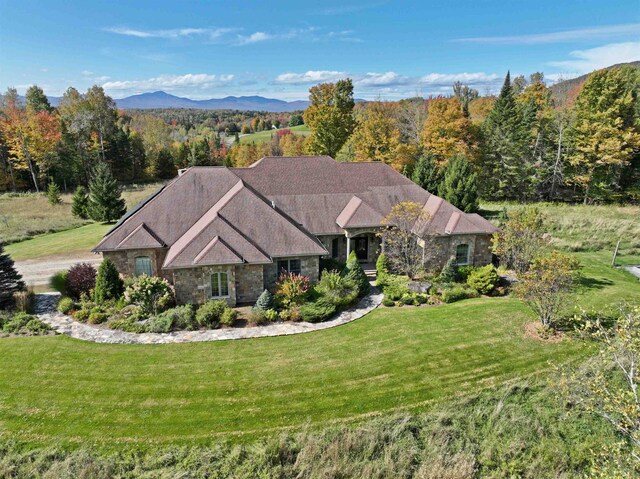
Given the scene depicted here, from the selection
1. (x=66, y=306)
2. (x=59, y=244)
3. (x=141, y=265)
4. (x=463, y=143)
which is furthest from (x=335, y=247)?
(x=463, y=143)

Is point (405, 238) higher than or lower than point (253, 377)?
higher

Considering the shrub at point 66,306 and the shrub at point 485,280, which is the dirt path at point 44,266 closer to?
the shrub at point 66,306

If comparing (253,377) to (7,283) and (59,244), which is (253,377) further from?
(59,244)

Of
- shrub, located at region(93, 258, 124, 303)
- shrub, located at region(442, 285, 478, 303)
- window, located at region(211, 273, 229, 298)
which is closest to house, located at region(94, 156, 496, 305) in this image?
window, located at region(211, 273, 229, 298)

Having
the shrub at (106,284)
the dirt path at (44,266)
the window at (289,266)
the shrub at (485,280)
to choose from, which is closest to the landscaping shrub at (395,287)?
the shrub at (485,280)

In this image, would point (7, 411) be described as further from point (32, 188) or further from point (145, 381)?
point (32, 188)

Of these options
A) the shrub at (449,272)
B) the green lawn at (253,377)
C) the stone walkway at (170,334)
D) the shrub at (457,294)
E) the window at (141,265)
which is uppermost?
the window at (141,265)
